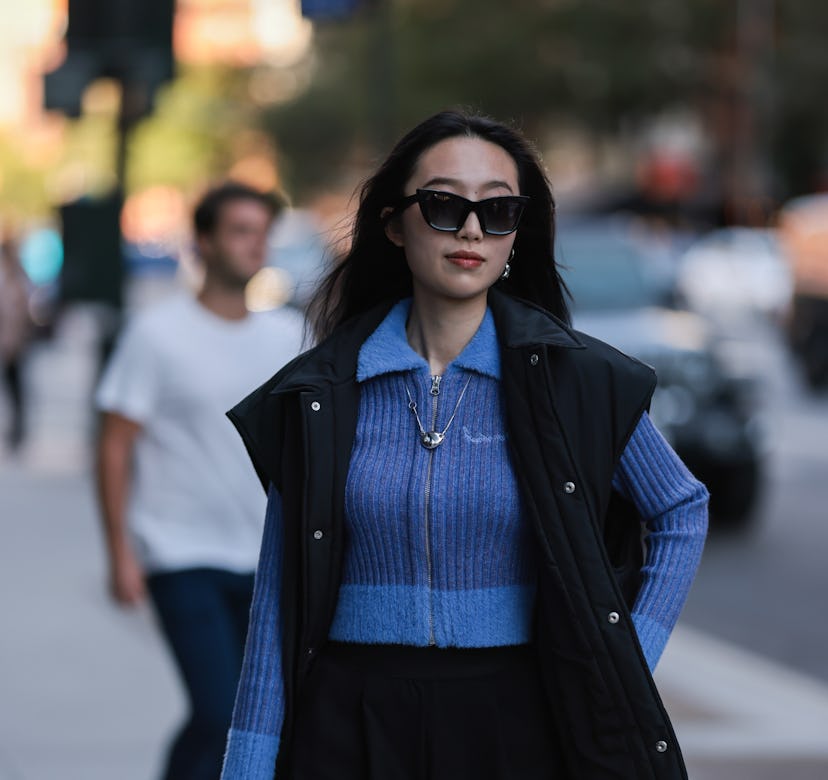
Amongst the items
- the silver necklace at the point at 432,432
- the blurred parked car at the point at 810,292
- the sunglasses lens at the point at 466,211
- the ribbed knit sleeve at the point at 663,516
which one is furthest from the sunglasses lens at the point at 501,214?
the blurred parked car at the point at 810,292

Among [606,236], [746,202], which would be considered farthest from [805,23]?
[606,236]

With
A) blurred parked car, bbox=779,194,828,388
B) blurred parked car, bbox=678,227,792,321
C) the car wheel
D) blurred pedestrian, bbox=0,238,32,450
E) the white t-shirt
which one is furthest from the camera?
blurred parked car, bbox=678,227,792,321

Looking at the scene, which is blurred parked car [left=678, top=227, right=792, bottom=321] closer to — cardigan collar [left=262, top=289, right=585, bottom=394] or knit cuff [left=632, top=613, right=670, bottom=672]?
cardigan collar [left=262, top=289, right=585, bottom=394]

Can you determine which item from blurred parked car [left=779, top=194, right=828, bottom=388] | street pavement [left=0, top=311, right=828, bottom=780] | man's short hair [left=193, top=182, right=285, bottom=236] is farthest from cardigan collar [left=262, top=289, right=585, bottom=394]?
blurred parked car [left=779, top=194, right=828, bottom=388]

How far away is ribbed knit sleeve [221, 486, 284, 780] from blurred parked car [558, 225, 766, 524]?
8234 millimetres

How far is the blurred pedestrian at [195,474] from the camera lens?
184 inches

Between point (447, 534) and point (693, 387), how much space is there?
8872 mm

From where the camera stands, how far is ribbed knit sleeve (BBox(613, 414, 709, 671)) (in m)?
2.99

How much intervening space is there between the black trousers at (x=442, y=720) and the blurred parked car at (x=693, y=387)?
329 inches

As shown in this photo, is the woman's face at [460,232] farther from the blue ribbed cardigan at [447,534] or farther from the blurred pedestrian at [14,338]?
the blurred pedestrian at [14,338]

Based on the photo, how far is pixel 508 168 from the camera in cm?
313

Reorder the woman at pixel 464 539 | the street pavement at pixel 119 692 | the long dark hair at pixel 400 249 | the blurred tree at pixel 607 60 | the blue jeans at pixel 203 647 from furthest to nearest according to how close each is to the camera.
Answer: the blurred tree at pixel 607 60 → the street pavement at pixel 119 692 → the blue jeans at pixel 203 647 → the long dark hair at pixel 400 249 → the woman at pixel 464 539

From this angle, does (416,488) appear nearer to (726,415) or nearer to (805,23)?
(726,415)

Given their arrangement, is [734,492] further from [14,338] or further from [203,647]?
[203,647]
